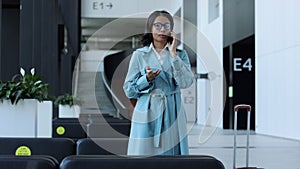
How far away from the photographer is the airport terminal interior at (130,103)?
229cm

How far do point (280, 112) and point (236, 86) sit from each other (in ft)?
14.1

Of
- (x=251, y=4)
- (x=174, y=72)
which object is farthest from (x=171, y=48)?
(x=251, y=4)

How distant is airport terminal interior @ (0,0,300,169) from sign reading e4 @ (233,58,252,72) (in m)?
0.03

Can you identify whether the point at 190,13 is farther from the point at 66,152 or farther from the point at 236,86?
the point at 66,152

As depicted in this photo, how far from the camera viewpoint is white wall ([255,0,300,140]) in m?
10.6

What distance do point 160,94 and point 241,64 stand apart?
1420 cm

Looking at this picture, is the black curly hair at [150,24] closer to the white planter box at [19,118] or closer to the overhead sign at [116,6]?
the white planter box at [19,118]

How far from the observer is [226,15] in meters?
15.7

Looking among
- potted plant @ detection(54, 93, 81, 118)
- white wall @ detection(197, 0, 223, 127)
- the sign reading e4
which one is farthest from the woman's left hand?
the sign reading e4

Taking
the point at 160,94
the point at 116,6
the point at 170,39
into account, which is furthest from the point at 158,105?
the point at 116,6

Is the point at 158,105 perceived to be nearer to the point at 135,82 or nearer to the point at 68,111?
the point at 135,82

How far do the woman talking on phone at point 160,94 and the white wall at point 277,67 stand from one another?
8.85 m

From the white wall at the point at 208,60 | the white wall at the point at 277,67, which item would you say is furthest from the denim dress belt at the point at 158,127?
the white wall at the point at 208,60

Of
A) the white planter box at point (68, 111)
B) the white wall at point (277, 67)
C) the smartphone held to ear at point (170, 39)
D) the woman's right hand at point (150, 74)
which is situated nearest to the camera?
the woman's right hand at point (150, 74)
